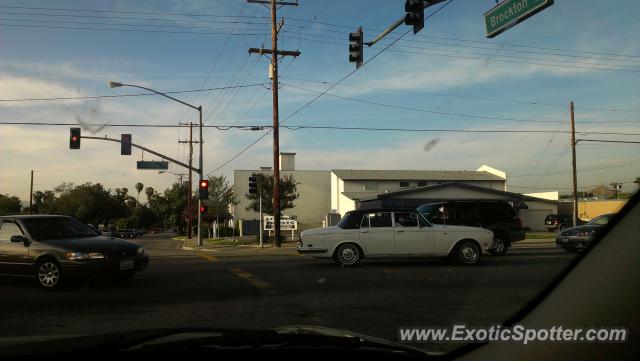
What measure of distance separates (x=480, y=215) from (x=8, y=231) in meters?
14.2

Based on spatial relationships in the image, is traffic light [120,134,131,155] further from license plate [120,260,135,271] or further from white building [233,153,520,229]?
white building [233,153,520,229]

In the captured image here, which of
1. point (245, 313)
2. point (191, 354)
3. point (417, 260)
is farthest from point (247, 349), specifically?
point (417, 260)

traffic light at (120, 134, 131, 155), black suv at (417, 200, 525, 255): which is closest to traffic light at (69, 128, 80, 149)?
traffic light at (120, 134, 131, 155)

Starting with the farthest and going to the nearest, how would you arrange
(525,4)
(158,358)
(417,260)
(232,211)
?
(232,211) → (417,260) → (525,4) → (158,358)

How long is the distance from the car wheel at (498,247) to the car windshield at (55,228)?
12.5 meters

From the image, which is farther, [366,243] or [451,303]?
[366,243]

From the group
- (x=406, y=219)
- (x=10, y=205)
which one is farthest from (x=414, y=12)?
(x=10, y=205)

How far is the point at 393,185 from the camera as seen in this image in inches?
2450

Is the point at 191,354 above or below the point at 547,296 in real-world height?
below

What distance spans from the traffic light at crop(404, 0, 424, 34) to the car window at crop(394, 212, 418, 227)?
483cm

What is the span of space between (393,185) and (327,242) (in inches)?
1920

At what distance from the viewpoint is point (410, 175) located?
6291 cm

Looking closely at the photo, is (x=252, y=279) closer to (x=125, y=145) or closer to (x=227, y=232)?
(x=125, y=145)

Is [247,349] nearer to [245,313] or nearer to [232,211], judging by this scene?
[245,313]
